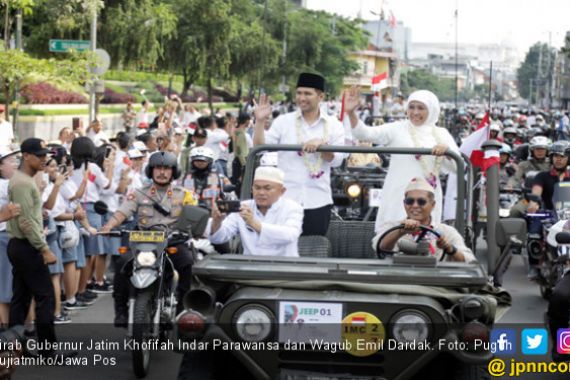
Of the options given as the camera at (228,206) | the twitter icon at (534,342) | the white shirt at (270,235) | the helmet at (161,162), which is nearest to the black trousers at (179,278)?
the helmet at (161,162)

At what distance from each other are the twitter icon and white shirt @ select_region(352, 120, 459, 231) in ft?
6.66

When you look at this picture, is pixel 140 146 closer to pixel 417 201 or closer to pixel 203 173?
pixel 203 173

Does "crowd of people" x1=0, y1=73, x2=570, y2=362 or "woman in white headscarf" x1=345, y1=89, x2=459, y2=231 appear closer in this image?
"crowd of people" x1=0, y1=73, x2=570, y2=362

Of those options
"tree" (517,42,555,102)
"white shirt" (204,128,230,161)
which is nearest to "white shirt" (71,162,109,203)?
"white shirt" (204,128,230,161)

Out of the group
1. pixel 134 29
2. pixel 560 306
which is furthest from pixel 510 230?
pixel 134 29

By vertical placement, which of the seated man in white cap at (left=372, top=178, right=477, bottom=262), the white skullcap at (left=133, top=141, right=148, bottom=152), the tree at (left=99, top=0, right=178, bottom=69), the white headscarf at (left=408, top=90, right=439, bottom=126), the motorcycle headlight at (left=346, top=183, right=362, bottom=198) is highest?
the tree at (left=99, top=0, right=178, bottom=69)

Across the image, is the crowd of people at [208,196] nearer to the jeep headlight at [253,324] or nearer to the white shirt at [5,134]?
the jeep headlight at [253,324]

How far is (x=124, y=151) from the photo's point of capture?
14750 mm

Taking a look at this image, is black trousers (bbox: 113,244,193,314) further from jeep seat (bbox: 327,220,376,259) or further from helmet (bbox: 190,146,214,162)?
helmet (bbox: 190,146,214,162)

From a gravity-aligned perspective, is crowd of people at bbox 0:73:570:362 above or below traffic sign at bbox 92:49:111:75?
below

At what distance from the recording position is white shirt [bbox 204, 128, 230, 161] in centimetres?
2005

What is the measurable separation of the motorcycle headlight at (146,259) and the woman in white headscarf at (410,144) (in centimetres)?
177

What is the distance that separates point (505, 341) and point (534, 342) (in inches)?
49.0

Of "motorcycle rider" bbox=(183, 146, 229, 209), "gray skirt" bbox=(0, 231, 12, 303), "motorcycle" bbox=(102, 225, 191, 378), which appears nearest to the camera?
"motorcycle" bbox=(102, 225, 191, 378)
